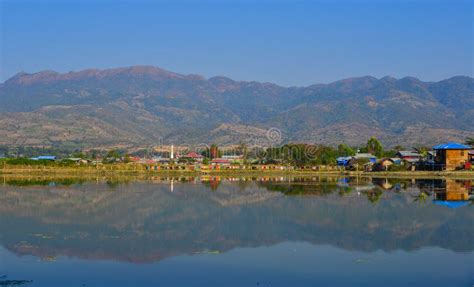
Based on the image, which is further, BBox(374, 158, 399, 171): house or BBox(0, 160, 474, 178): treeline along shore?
BBox(374, 158, 399, 171): house

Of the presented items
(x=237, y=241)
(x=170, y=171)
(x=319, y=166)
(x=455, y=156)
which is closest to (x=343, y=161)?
(x=319, y=166)

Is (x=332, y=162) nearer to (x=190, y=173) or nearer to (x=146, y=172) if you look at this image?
(x=190, y=173)

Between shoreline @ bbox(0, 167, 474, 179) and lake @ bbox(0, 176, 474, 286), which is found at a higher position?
shoreline @ bbox(0, 167, 474, 179)

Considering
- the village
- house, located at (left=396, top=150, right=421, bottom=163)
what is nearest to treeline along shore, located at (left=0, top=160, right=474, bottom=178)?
the village

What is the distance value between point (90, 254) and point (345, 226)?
33.9 feet

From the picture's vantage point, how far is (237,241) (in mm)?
21328

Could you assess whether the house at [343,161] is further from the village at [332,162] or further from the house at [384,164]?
the house at [384,164]

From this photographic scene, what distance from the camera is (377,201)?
34.4 metres

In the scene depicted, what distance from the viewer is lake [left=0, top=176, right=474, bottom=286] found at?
52.4 ft

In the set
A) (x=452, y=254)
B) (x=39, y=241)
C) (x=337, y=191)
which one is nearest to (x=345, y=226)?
(x=452, y=254)

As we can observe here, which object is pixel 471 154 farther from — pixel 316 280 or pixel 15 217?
pixel 316 280

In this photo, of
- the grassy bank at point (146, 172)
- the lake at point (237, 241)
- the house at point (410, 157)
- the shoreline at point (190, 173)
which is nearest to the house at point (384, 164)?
the shoreline at point (190, 173)

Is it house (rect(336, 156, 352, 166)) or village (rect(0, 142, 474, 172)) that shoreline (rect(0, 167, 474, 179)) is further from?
house (rect(336, 156, 352, 166))

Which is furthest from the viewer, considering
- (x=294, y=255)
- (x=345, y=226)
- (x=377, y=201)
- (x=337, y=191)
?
(x=337, y=191)
